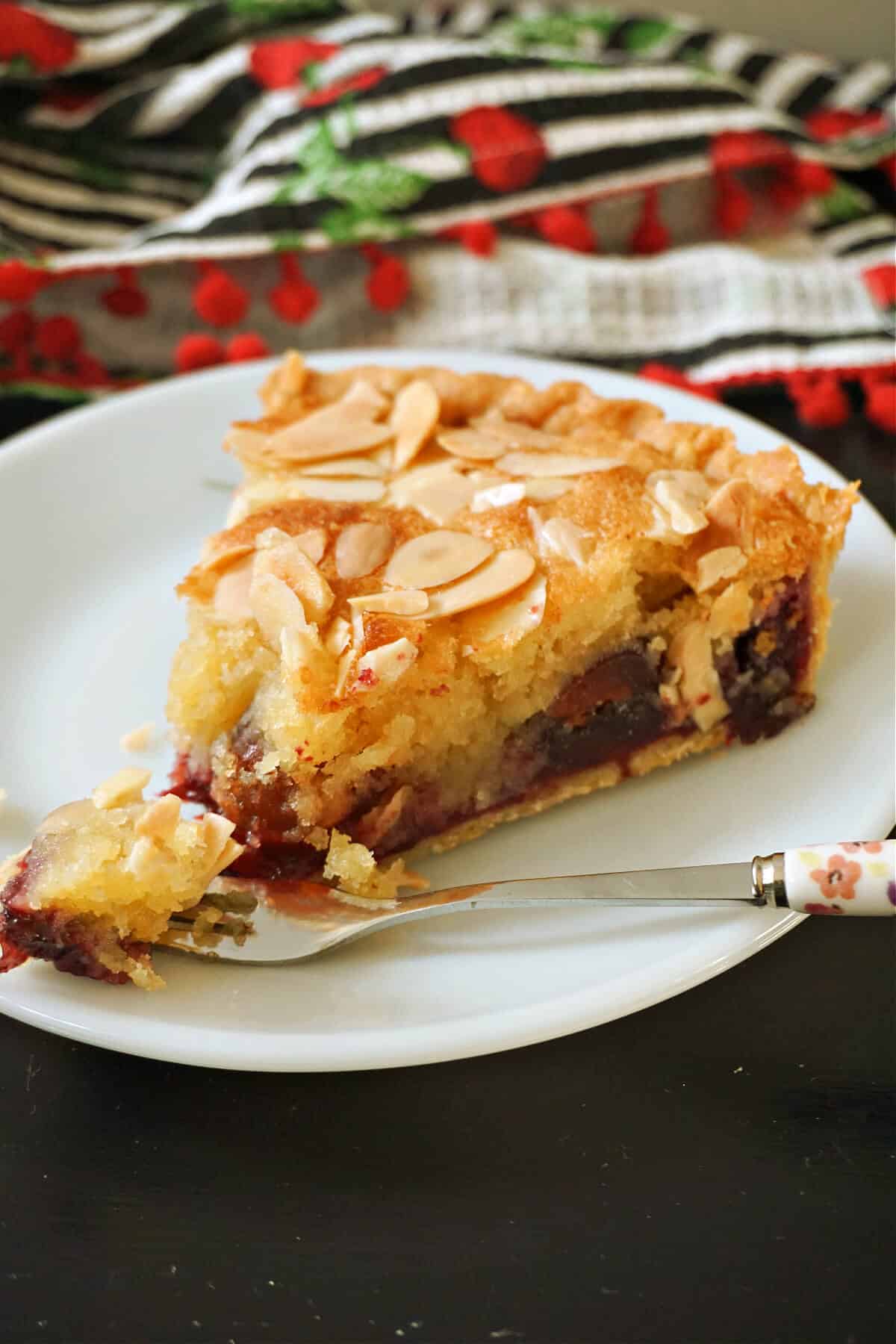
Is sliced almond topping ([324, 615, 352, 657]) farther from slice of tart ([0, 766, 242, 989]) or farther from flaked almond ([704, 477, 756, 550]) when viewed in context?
flaked almond ([704, 477, 756, 550])

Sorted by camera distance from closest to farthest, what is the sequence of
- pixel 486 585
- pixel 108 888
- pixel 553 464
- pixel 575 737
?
pixel 108 888 → pixel 486 585 → pixel 575 737 → pixel 553 464

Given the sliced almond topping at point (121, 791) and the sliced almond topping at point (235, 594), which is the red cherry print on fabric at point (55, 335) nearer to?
the sliced almond topping at point (235, 594)

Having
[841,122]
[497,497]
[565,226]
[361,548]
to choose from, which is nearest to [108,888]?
[361,548]

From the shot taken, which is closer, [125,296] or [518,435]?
[518,435]

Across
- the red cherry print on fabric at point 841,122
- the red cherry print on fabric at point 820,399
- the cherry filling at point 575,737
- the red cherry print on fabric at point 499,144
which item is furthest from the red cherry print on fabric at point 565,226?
the cherry filling at point 575,737

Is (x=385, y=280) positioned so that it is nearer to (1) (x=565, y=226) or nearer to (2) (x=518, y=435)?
(1) (x=565, y=226)

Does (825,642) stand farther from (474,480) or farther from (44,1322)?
(44,1322)

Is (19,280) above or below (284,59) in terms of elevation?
below
